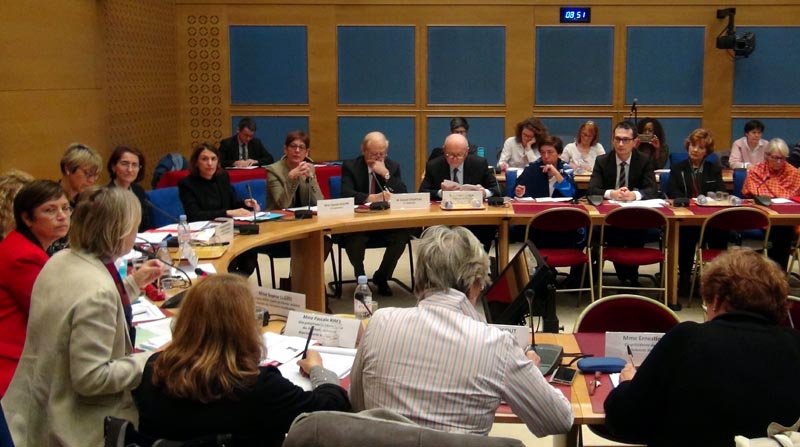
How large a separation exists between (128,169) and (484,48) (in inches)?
240

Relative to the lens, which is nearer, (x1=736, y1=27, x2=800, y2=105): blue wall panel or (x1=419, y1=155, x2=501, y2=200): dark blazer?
(x1=419, y1=155, x2=501, y2=200): dark blazer

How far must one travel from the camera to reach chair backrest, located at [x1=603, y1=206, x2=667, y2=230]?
6.09 m

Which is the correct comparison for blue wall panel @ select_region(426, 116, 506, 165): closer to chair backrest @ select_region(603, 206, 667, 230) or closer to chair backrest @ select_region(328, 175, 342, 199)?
chair backrest @ select_region(328, 175, 342, 199)

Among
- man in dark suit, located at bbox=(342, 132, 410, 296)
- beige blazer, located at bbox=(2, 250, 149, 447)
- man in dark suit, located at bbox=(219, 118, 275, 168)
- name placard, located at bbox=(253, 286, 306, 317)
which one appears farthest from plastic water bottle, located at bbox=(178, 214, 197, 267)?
man in dark suit, located at bbox=(219, 118, 275, 168)

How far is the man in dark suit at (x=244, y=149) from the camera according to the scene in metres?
9.63

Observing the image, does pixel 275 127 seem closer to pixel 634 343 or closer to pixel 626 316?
pixel 626 316

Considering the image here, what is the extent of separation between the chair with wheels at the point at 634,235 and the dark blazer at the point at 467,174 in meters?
1.02

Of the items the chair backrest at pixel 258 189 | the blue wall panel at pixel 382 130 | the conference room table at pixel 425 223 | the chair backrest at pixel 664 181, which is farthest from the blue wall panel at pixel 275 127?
the conference room table at pixel 425 223

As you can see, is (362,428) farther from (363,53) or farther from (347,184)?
(363,53)

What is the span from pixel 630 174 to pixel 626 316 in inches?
149

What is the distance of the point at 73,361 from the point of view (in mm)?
2480

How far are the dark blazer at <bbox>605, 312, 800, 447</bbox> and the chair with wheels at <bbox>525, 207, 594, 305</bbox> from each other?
3681 mm

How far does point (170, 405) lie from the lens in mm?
2223

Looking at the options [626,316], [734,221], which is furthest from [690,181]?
[626,316]
